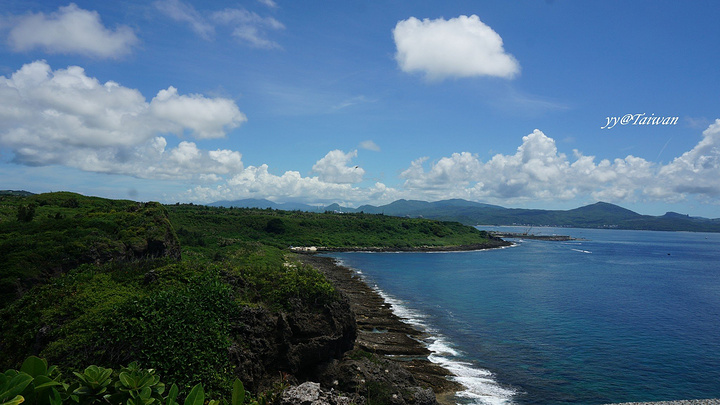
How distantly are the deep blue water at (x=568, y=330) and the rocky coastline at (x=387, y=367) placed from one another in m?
1.69

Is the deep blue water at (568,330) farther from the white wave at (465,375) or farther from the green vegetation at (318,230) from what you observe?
the green vegetation at (318,230)

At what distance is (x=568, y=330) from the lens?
3756 centimetres

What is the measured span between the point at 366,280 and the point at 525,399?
4212 centimetres

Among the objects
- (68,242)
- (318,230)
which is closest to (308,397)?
(68,242)

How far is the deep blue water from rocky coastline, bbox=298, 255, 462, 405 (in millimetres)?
1692

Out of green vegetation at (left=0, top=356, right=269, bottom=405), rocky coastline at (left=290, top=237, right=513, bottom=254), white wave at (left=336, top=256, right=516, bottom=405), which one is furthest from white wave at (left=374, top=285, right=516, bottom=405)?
A: rocky coastline at (left=290, top=237, right=513, bottom=254)

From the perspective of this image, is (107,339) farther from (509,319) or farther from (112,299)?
(509,319)

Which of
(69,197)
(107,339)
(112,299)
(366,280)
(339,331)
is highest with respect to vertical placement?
(69,197)

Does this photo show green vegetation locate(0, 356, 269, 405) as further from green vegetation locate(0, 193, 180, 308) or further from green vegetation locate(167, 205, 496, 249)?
green vegetation locate(167, 205, 496, 249)

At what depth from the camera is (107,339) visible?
41.4ft

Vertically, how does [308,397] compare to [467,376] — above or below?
above

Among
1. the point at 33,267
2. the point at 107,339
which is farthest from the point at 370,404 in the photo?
the point at 33,267

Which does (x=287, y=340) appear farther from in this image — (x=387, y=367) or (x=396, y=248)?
(x=396, y=248)

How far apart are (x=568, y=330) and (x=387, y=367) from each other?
84.7 ft
